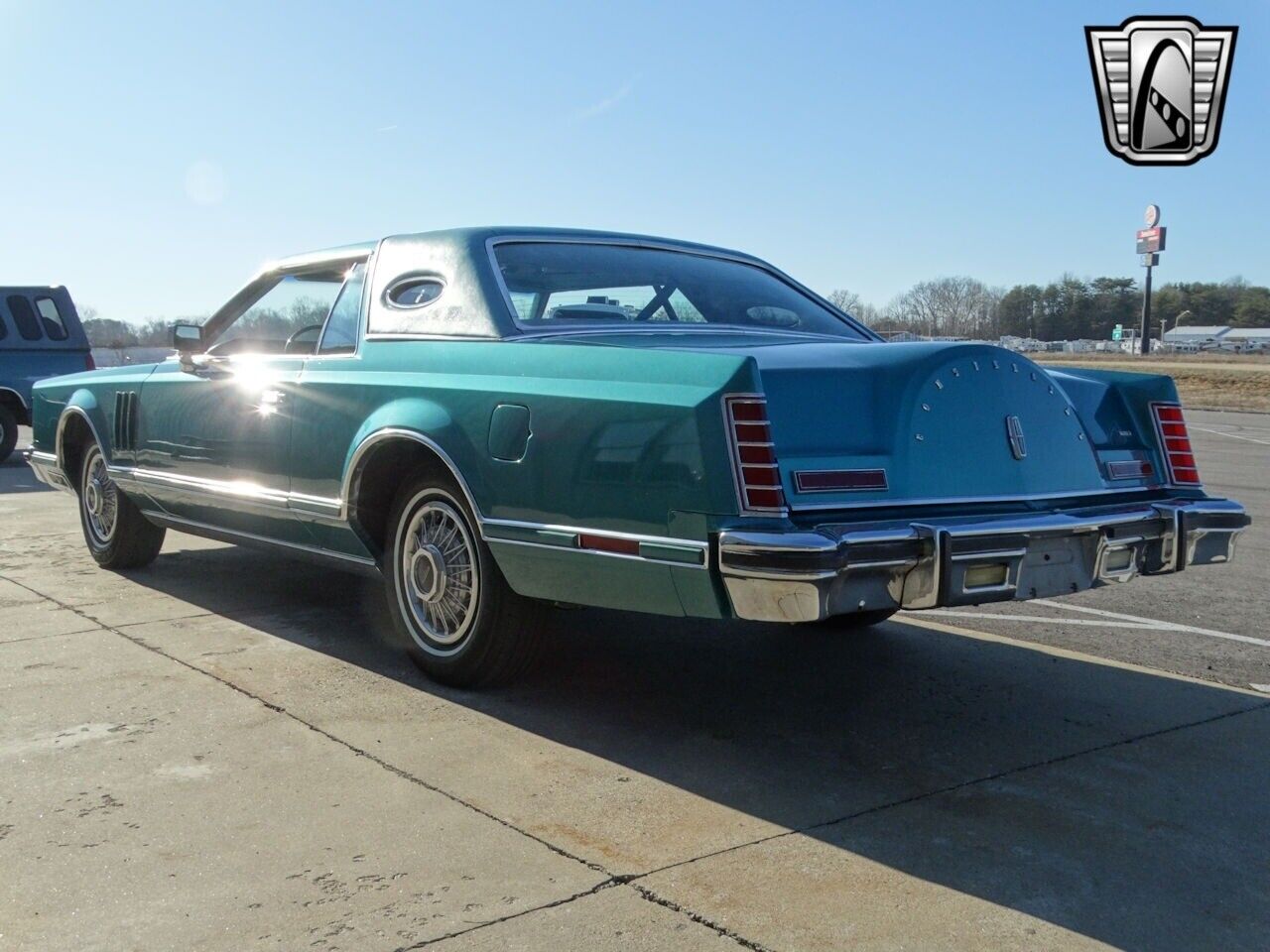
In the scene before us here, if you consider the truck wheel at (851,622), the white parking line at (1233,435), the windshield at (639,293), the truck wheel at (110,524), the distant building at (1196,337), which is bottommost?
the distant building at (1196,337)

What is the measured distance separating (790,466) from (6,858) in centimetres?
219

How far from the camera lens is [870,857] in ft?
10.3

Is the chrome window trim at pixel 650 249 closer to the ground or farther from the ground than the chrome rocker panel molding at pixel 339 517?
farther from the ground

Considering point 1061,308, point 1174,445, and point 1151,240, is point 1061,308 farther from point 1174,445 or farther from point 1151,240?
point 1174,445

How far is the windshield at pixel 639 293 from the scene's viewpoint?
Result: 4715 millimetres

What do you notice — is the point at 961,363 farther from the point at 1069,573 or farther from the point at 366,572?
the point at 366,572

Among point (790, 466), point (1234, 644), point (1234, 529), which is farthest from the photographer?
point (1234, 644)

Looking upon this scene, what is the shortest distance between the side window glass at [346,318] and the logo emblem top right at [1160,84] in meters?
9.65

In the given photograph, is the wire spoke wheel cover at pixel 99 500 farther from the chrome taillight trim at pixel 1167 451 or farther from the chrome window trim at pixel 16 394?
the chrome window trim at pixel 16 394

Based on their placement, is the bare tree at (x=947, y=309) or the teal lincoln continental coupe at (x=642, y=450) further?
the bare tree at (x=947, y=309)

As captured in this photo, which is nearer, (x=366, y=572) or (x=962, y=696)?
(x=962, y=696)

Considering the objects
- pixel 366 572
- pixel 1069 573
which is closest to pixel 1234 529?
pixel 1069 573

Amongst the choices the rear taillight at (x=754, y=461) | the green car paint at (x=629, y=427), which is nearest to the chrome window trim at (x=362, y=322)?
the green car paint at (x=629, y=427)

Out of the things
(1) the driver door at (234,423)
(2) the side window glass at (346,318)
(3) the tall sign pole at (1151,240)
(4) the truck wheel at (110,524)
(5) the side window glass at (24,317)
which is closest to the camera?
(2) the side window glass at (346,318)
